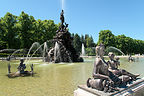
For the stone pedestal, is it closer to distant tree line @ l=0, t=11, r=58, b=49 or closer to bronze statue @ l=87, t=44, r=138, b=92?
bronze statue @ l=87, t=44, r=138, b=92

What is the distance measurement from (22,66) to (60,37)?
14.5m

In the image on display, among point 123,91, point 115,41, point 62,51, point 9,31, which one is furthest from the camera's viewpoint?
point 115,41

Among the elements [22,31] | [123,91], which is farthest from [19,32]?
[123,91]

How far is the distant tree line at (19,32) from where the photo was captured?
125 ft

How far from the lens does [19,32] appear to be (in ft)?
135

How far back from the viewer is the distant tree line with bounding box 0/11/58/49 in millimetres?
38200

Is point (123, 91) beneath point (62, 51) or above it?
beneath

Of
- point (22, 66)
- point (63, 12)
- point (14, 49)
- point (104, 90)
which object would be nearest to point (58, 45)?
point (63, 12)

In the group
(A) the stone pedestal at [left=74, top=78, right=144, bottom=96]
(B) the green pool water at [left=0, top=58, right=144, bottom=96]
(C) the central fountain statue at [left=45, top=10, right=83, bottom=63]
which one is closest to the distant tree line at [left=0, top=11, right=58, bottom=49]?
(C) the central fountain statue at [left=45, top=10, right=83, bottom=63]

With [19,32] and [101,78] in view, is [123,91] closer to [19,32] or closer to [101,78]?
[101,78]

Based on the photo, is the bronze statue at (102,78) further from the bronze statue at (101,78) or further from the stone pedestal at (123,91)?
the stone pedestal at (123,91)

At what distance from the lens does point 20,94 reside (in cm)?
514

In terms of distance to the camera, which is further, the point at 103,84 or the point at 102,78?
the point at 102,78

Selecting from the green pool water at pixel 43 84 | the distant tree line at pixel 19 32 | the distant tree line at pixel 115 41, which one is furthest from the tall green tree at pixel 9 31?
the distant tree line at pixel 115 41
